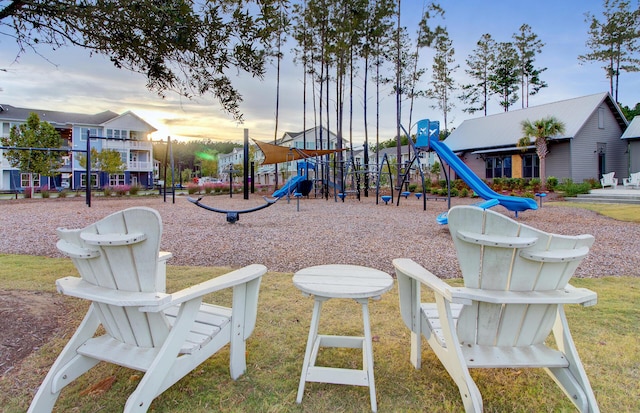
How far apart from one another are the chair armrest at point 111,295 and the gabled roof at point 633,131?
24456 mm

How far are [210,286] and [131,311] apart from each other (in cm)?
36

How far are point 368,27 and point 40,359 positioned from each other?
1989cm

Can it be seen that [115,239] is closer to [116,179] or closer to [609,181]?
[609,181]

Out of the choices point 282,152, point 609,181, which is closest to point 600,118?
point 609,181

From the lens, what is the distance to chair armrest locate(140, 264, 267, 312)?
1502 millimetres

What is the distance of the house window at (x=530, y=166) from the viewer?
768 inches

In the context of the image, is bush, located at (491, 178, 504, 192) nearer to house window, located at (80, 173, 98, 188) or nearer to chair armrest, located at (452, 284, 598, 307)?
chair armrest, located at (452, 284, 598, 307)

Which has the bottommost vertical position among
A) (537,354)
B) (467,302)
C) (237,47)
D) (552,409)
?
(552,409)

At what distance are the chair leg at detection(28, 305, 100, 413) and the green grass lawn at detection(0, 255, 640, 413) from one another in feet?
0.56

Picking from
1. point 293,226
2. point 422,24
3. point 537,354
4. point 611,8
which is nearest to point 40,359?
point 537,354

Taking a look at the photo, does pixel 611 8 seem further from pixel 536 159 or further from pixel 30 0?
pixel 30 0

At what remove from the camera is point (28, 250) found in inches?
211

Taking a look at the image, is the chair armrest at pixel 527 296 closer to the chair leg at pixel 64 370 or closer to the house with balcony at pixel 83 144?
the chair leg at pixel 64 370

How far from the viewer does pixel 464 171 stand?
9.10 metres
